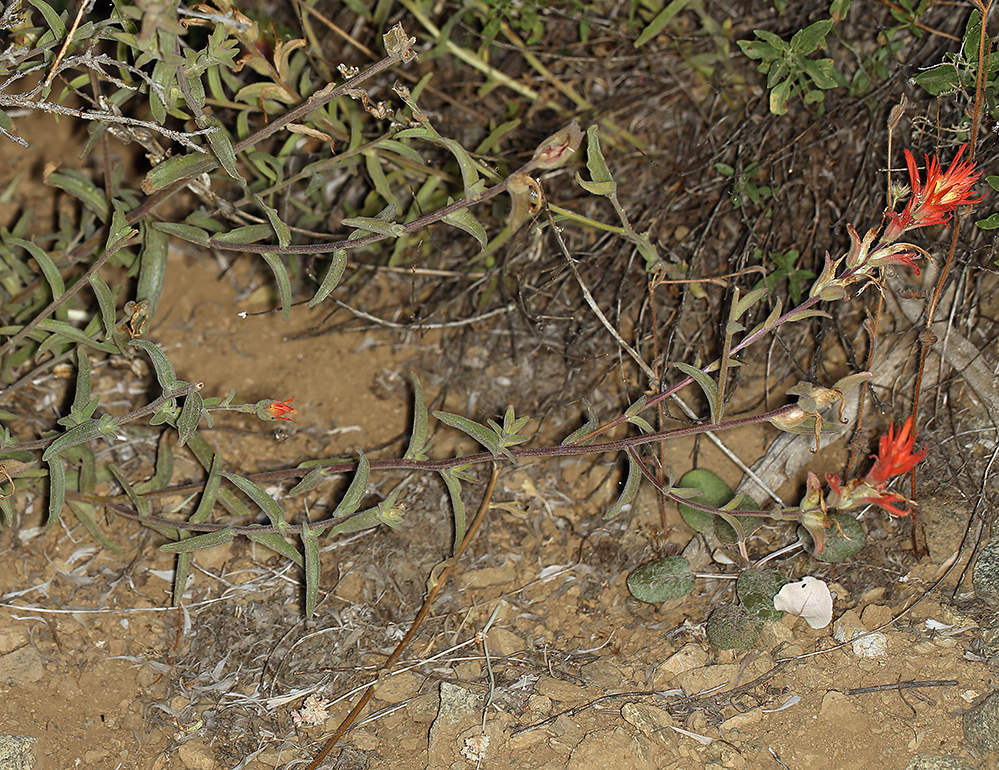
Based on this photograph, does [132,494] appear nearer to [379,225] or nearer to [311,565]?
[311,565]

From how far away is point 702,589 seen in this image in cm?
192

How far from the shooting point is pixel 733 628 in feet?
5.75

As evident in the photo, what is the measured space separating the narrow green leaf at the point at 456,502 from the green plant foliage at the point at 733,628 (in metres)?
0.60

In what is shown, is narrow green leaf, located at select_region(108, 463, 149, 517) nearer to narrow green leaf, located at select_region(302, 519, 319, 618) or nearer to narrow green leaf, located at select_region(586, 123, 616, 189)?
narrow green leaf, located at select_region(302, 519, 319, 618)

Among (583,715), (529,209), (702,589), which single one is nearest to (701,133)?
(529,209)

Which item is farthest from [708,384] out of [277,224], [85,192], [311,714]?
[85,192]

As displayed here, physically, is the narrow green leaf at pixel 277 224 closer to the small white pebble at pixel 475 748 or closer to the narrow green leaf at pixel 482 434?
the narrow green leaf at pixel 482 434

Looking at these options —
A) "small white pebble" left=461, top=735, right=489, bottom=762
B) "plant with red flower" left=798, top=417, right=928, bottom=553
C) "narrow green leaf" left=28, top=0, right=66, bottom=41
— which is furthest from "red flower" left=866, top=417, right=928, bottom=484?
"narrow green leaf" left=28, top=0, right=66, bottom=41

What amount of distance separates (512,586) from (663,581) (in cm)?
38

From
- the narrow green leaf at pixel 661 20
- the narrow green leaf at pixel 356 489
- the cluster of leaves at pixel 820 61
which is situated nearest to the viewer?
the narrow green leaf at pixel 356 489

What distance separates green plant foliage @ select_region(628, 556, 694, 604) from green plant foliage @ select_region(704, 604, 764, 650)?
0.10 metres

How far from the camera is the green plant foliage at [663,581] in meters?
1.89

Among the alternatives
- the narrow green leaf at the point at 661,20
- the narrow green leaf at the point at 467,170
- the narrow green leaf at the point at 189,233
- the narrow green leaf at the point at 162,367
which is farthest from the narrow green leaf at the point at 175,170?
the narrow green leaf at the point at 661,20

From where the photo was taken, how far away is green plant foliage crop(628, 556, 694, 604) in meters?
1.89
